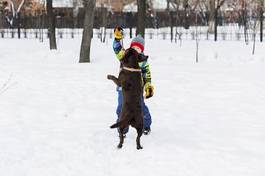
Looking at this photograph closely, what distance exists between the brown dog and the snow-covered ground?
1.22 ft

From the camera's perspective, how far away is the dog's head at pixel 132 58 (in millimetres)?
7066

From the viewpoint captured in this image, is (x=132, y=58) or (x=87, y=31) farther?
(x=87, y=31)

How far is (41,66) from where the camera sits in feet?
60.3

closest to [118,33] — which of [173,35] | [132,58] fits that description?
[132,58]

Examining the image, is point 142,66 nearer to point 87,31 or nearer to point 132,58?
point 132,58

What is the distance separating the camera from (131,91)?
7160 mm

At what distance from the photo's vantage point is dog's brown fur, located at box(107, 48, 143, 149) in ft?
23.4

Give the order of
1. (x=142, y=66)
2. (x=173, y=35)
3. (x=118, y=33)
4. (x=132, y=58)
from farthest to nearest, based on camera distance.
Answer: (x=173, y=35), (x=118, y=33), (x=142, y=66), (x=132, y=58)

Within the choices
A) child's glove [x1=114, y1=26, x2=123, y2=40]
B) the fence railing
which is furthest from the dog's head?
the fence railing

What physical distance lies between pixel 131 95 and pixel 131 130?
134cm

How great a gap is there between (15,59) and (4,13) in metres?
27.5

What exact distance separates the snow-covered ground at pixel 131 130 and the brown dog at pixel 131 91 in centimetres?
37

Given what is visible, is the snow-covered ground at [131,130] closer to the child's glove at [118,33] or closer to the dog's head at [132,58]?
the dog's head at [132,58]

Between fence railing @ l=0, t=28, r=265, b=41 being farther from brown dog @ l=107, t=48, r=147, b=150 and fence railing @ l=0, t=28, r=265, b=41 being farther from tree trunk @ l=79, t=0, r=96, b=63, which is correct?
brown dog @ l=107, t=48, r=147, b=150
